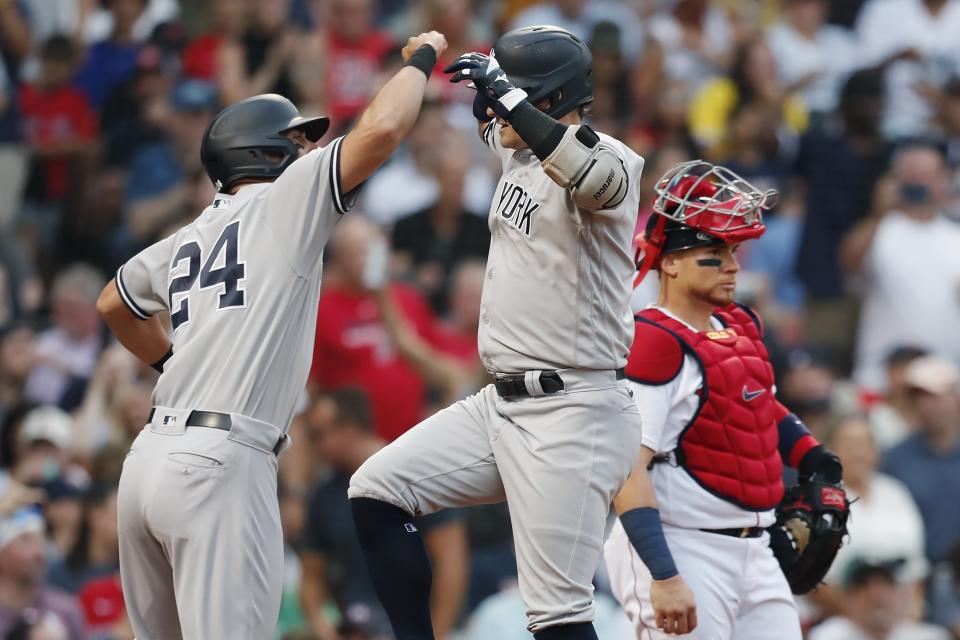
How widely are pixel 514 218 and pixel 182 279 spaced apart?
990mm

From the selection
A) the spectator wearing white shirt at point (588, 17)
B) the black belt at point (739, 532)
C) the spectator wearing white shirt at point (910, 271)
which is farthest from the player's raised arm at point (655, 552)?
the spectator wearing white shirt at point (588, 17)

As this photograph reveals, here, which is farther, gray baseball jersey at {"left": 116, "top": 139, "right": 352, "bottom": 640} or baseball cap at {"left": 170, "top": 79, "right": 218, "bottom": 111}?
baseball cap at {"left": 170, "top": 79, "right": 218, "bottom": 111}

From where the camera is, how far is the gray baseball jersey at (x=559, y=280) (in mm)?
4258

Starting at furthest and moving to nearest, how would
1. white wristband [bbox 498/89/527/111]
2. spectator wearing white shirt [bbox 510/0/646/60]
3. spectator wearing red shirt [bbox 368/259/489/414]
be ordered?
spectator wearing white shirt [bbox 510/0/646/60] < spectator wearing red shirt [bbox 368/259/489/414] < white wristband [bbox 498/89/527/111]

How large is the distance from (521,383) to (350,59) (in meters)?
5.90

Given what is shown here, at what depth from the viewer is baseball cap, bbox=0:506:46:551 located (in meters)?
7.06

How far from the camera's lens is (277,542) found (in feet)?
14.4

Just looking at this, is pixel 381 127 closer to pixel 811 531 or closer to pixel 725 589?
pixel 725 589

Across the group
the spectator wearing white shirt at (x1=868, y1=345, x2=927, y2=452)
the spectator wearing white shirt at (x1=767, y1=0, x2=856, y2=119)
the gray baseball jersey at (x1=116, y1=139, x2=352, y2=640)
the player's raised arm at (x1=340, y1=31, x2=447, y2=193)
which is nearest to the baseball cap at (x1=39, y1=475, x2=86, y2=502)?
the gray baseball jersey at (x1=116, y1=139, x2=352, y2=640)

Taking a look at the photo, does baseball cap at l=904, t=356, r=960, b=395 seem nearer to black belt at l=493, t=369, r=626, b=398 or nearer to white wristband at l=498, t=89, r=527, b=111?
black belt at l=493, t=369, r=626, b=398

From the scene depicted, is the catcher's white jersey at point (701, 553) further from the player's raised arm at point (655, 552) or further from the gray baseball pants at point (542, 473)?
the gray baseball pants at point (542, 473)

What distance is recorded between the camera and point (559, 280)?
4273 millimetres

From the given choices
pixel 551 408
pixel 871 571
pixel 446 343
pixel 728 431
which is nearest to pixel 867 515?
pixel 871 571

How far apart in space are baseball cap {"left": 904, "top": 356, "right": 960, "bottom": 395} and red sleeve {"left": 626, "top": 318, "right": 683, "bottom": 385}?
3678 millimetres
